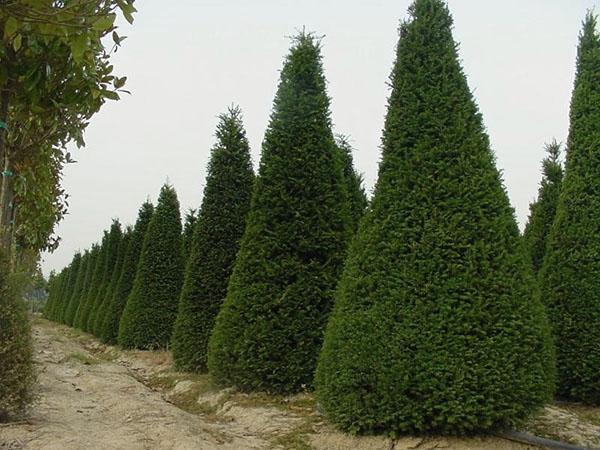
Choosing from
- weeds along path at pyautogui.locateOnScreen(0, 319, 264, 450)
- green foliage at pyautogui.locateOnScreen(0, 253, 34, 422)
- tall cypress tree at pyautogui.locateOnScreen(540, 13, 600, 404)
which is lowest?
weeds along path at pyautogui.locateOnScreen(0, 319, 264, 450)

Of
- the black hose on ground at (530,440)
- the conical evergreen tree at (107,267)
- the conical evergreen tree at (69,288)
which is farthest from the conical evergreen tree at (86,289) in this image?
the black hose on ground at (530,440)

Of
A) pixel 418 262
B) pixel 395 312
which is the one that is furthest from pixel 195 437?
pixel 418 262

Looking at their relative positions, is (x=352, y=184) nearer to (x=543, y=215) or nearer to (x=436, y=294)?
(x=543, y=215)

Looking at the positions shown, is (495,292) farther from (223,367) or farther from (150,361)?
(150,361)

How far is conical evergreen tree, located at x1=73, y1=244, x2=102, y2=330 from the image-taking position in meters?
26.3

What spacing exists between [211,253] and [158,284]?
506 centimetres

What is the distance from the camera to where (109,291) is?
2170 centimetres

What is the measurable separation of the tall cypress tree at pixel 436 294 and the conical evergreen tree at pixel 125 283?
13.8 metres

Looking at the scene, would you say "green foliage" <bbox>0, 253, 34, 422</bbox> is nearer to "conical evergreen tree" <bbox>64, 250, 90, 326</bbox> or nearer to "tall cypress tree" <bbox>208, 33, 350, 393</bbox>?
"tall cypress tree" <bbox>208, 33, 350, 393</bbox>

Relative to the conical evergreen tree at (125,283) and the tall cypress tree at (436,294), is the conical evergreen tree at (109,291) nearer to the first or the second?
the conical evergreen tree at (125,283)

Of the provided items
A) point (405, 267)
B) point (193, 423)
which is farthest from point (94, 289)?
point (405, 267)

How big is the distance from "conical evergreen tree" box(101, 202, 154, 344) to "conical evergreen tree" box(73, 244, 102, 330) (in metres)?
6.81

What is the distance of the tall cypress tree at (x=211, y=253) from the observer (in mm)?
11023

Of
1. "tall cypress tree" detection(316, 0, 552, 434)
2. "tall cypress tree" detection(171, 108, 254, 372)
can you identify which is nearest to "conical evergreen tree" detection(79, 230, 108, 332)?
"tall cypress tree" detection(171, 108, 254, 372)
